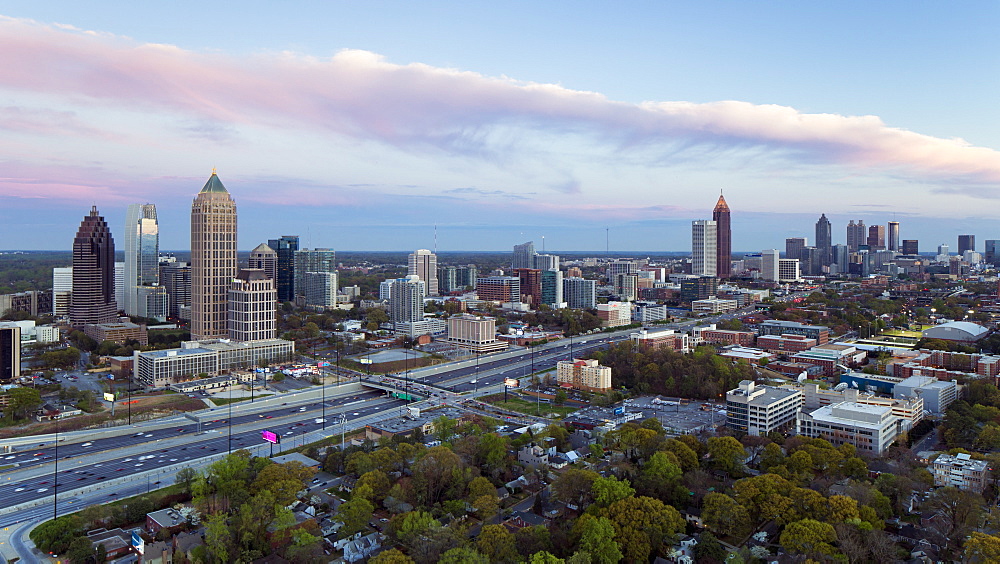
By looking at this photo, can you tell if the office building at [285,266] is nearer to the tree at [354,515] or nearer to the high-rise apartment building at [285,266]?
the high-rise apartment building at [285,266]

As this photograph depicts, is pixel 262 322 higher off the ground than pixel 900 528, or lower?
higher

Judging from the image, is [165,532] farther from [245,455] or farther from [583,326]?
[583,326]

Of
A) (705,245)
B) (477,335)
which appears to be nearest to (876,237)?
(705,245)

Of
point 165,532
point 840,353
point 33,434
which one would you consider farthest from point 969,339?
point 33,434

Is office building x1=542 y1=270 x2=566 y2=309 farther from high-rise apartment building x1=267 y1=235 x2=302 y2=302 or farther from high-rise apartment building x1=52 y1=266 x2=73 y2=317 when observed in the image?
high-rise apartment building x1=52 y1=266 x2=73 y2=317

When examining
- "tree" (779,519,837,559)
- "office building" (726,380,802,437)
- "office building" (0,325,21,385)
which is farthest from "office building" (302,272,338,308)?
"tree" (779,519,837,559)

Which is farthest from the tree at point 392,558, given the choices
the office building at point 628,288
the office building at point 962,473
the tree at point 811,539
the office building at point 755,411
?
the office building at point 628,288
